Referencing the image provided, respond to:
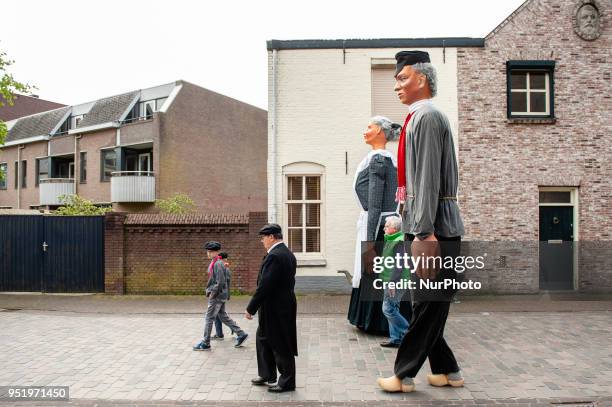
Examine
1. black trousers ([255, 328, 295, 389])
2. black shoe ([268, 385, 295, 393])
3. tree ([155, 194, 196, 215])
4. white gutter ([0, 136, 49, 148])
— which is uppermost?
white gutter ([0, 136, 49, 148])

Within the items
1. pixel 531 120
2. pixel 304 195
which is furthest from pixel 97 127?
pixel 531 120

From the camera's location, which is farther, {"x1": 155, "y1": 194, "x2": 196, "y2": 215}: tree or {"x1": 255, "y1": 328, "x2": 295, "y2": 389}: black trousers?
{"x1": 155, "y1": 194, "x2": 196, "y2": 215}: tree

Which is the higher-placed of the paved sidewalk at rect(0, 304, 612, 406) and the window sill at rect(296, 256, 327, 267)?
the window sill at rect(296, 256, 327, 267)

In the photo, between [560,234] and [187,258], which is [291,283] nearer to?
[187,258]

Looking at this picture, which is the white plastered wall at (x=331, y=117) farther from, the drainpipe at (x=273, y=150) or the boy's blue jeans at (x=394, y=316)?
the boy's blue jeans at (x=394, y=316)

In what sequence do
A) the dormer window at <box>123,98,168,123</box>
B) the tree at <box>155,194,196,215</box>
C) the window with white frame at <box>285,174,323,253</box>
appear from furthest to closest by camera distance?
the dormer window at <box>123,98,168,123</box> → the tree at <box>155,194,196,215</box> → the window with white frame at <box>285,174,323,253</box>

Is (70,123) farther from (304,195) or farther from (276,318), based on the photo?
(276,318)

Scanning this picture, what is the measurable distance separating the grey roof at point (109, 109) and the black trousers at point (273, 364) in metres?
23.8

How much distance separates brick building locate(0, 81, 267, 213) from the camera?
2427 centimetres

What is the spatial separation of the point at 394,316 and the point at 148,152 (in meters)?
22.6

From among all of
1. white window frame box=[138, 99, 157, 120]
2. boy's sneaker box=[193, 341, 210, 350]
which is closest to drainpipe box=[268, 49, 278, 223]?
boy's sneaker box=[193, 341, 210, 350]

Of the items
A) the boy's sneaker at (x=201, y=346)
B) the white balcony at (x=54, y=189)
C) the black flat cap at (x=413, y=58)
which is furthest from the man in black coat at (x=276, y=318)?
the white balcony at (x=54, y=189)

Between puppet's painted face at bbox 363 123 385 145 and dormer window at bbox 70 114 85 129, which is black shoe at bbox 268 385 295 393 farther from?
dormer window at bbox 70 114 85 129

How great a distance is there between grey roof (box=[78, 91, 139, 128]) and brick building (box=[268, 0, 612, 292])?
18.0 metres
